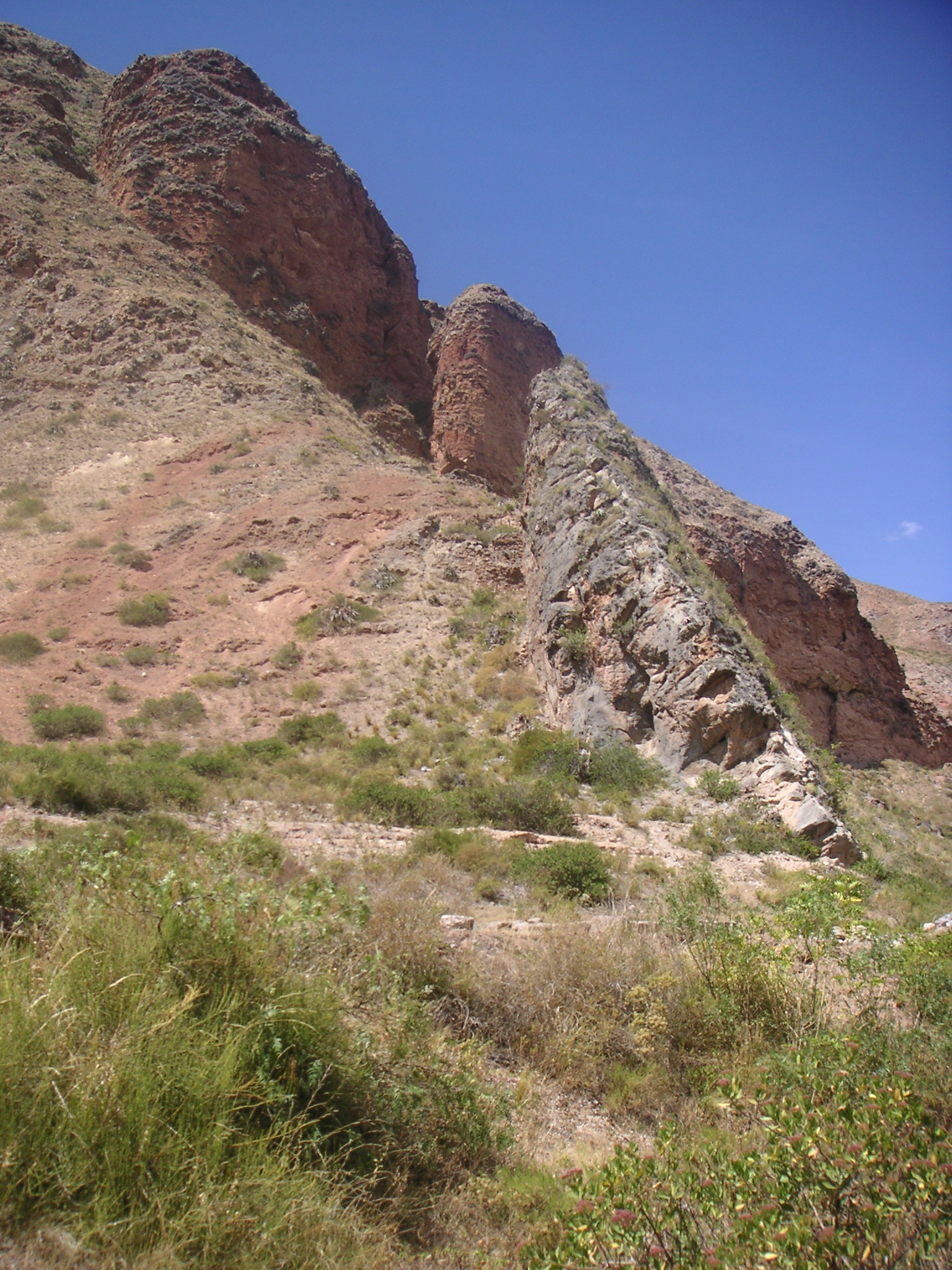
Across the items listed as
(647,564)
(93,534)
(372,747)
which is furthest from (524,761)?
(93,534)

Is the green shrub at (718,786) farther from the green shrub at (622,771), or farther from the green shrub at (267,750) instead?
the green shrub at (267,750)

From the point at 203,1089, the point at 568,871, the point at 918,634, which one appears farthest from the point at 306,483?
the point at 918,634

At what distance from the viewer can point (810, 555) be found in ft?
97.0

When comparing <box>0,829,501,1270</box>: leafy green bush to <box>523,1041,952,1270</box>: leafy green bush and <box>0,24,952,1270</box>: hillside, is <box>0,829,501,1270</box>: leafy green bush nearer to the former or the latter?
<box>0,24,952,1270</box>: hillside

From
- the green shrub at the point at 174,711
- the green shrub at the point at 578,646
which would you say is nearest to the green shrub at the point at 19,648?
the green shrub at the point at 174,711

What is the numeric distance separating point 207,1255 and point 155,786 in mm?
7872

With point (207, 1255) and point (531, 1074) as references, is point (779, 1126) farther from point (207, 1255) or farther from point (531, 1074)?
point (207, 1255)

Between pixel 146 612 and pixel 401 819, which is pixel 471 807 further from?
pixel 146 612

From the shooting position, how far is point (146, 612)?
16203 mm

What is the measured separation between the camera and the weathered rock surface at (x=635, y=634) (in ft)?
32.9

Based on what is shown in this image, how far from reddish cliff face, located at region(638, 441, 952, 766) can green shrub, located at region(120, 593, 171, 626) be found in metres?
17.1

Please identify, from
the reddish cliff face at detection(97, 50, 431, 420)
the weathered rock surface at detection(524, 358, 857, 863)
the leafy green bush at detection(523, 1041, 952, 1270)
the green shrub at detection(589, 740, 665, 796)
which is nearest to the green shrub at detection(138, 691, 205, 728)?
the weathered rock surface at detection(524, 358, 857, 863)

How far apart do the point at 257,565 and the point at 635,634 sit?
10.9 m

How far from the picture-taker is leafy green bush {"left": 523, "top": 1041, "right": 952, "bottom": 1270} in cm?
210
